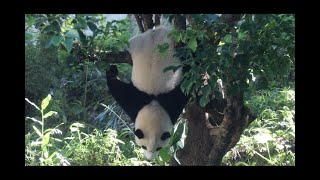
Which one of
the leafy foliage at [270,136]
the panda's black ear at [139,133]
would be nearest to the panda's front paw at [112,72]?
the panda's black ear at [139,133]

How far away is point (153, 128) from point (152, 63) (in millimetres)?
638

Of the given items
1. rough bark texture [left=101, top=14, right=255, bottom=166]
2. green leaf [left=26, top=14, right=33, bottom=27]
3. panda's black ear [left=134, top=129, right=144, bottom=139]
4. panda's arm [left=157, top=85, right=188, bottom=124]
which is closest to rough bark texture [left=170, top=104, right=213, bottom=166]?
rough bark texture [left=101, top=14, right=255, bottom=166]

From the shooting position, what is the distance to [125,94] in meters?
4.19

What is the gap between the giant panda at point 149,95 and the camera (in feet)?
12.6

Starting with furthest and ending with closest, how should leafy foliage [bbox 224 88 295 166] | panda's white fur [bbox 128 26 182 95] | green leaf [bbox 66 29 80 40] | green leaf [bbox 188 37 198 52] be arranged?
leafy foliage [bbox 224 88 295 166], panda's white fur [bbox 128 26 182 95], green leaf [bbox 188 37 198 52], green leaf [bbox 66 29 80 40]

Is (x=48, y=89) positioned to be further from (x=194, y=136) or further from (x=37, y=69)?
(x=194, y=136)

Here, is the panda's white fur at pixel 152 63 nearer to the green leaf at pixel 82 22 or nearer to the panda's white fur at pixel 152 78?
the panda's white fur at pixel 152 78

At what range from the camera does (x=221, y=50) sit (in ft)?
8.47

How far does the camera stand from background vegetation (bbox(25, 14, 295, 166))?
8.30 ft

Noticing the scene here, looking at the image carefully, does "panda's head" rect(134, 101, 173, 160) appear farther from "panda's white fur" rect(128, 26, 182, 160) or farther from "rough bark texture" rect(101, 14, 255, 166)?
"rough bark texture" rect(101, 14, 255, 166)

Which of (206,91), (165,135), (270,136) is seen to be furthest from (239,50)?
(270,136)
